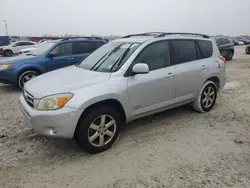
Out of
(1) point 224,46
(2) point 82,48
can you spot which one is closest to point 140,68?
(2) point 82,48

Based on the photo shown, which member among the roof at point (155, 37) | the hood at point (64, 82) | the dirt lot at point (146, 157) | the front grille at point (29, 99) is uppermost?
the roof at point (155, 37)

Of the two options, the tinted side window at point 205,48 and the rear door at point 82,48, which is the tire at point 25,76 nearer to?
the rear door at point 82,48

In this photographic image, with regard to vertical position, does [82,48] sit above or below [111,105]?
above

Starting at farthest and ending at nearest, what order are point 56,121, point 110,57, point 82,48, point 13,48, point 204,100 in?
point 13,48 → point 82,48 → point 204,100 → point 110,57 → point 56,121

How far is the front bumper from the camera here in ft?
9.55

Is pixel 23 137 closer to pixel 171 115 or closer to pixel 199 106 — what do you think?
pixel 171 115

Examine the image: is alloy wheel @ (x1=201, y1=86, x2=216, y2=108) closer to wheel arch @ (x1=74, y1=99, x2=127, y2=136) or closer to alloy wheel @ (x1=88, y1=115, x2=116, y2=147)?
wheel arch @ (x1=74, y1=99, x2=127, y2=136)

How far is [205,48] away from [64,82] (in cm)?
317

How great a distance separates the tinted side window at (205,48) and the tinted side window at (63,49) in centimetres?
464

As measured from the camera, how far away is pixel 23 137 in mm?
3873

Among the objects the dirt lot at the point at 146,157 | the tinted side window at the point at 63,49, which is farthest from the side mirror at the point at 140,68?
the tinted side window at the point at 63,49

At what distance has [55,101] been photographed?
9.69ft

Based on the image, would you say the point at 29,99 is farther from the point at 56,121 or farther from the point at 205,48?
the point at 205,48

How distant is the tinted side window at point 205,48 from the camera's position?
4.72m
